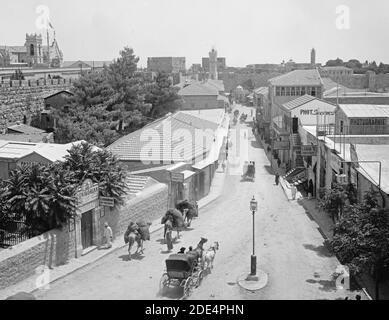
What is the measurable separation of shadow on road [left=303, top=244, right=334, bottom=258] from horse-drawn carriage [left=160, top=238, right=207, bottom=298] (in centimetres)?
613

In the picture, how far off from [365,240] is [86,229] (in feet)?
32.0

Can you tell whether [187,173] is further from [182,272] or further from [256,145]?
[256,145]

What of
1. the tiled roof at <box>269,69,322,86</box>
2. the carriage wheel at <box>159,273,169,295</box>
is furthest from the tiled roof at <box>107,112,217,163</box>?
the tiled roof at <box>269,69,322,86</box>

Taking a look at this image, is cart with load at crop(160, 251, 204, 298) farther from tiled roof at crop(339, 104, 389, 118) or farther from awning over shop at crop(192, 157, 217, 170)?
tiled roof at crop(339, 104, 389, 118)

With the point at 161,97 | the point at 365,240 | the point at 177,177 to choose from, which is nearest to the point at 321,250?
the point at 365,240

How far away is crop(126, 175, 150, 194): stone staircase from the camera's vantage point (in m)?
25.1

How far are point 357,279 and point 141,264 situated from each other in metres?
7.24

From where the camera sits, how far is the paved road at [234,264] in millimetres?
15219

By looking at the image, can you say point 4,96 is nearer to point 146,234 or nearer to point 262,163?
point 262,163

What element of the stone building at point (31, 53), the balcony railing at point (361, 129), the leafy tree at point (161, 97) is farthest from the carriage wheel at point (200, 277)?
the stone building at point (31, 53)

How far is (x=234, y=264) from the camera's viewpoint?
17.9 metres

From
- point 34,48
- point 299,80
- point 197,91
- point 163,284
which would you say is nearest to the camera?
point 163,284

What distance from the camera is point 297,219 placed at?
82.4 feet

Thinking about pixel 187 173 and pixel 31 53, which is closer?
pixel 187 173
